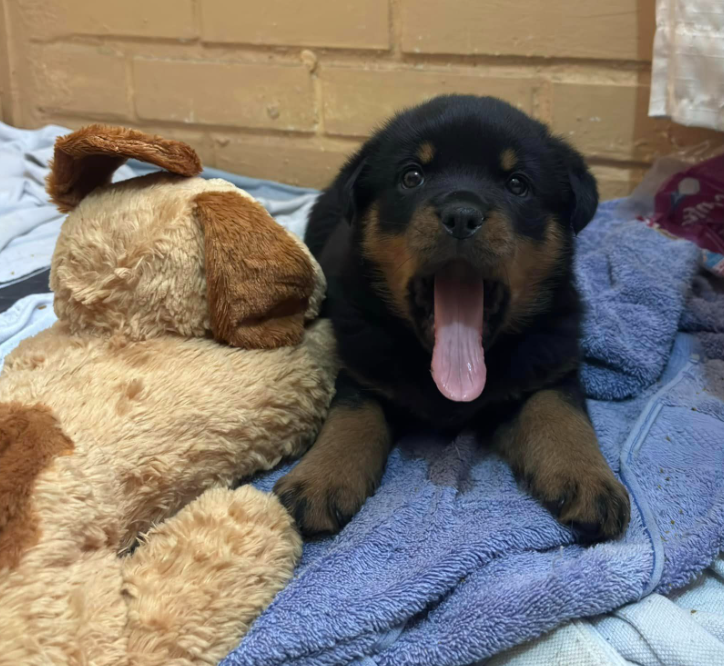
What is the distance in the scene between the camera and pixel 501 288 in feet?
5.27

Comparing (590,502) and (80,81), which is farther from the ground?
(80,81)

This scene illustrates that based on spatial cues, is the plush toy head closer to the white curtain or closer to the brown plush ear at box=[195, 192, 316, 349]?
the brown plush ear at box=[195, 192, 316, 349]

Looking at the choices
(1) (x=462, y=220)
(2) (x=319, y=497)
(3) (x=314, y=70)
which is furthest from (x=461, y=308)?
(3) (x=314, y=70)

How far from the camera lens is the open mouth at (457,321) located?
156 centimetres

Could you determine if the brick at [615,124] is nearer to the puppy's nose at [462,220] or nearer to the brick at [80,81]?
the puppy's nose at [462,220]

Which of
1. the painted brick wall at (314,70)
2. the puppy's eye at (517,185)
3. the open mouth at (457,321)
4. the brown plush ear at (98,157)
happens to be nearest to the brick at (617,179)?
the painted brick wall at (314,70)

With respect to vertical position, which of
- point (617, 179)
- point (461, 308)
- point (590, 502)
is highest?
point (461, 308)

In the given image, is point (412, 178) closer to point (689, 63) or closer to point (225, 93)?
point (689, 63)

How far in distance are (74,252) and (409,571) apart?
0.95 metres

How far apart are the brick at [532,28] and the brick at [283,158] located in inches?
23.9

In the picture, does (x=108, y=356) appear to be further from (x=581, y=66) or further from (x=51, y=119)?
(x=51, y=119)

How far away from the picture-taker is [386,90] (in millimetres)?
3180

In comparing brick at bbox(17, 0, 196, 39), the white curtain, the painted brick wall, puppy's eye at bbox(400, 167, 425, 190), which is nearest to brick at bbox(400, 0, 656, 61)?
the painted brick wall

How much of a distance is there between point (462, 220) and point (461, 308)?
26 cm
